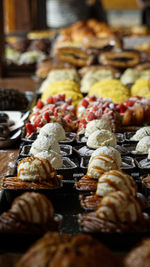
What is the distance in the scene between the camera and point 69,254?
1.14 meters

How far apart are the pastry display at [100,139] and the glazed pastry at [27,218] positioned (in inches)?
30.3

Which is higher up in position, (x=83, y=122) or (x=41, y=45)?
(x=41, y=45)

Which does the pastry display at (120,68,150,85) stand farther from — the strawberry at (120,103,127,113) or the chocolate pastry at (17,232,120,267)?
the chocolate pastry at (17,232,120,267)

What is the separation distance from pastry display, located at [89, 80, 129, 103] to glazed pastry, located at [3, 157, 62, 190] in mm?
1496

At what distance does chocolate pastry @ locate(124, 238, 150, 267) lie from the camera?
45.8 inches

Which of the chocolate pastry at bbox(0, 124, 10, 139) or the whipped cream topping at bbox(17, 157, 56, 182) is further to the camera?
the chocolate pastry at bbox(0, 124, 10, 139)

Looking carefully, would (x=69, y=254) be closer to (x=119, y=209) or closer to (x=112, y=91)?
(x=119, y=209)

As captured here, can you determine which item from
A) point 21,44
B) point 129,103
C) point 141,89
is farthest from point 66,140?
point 21,44

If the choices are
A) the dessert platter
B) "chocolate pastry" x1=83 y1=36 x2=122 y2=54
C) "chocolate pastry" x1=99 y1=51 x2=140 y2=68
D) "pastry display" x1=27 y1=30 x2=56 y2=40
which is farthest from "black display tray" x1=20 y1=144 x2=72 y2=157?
"pastry display" x1=27 y1=30 x2=56 y2=40

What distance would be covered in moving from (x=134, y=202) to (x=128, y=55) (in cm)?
323

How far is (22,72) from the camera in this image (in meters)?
5.11

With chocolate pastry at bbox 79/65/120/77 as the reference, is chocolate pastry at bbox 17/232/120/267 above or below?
below

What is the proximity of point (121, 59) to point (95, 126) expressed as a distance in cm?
229

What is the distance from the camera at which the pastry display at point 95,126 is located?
233cm
